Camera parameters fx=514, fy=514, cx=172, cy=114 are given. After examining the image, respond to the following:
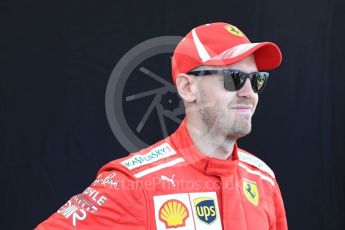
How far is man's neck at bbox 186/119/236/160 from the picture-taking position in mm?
1767

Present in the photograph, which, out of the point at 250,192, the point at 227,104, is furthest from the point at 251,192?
the point at 227,104

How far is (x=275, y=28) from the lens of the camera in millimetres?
3084

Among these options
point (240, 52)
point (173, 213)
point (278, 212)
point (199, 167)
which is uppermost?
point (240, 52)

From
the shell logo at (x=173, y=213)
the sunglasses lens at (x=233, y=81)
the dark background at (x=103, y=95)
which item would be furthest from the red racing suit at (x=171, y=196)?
the dark background at (x=103, y=95)

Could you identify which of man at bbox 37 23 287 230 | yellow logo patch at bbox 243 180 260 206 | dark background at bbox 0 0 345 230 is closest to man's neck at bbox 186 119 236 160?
man at bbox 37 23 287 230

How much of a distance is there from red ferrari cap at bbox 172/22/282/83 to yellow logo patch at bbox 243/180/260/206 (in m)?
0.42

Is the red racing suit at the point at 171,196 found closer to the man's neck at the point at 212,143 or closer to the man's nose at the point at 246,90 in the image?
the man's neck at the point at 212,143

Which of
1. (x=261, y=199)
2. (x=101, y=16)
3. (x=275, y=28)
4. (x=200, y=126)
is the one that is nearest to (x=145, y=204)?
(x=200, y=126)

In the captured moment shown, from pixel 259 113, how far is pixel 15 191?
1469 mm

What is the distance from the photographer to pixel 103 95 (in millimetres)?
2928

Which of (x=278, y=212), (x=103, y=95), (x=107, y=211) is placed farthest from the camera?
(x=103, y=95)

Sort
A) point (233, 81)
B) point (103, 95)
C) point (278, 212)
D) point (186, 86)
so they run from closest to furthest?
point (233, 81), point (186, 86), point (278, 212), point (103, 95)

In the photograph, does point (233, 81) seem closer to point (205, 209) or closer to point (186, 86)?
point (186, 86)

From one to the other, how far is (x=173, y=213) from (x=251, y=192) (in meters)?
0.34
